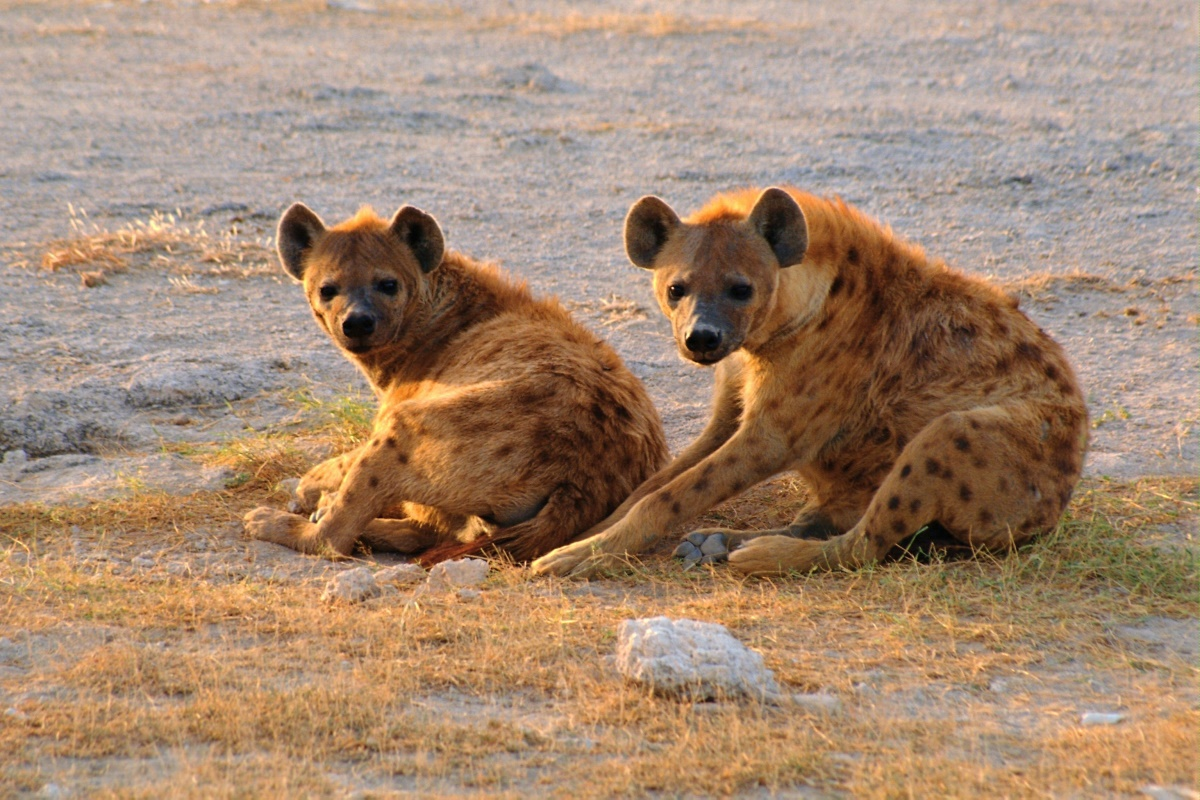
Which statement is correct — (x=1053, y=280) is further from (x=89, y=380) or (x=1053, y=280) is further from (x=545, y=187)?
(x=89, y=380)

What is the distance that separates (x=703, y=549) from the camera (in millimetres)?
3705

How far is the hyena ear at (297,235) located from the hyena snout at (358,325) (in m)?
0.38

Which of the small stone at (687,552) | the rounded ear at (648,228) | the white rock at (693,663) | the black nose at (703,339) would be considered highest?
the rounded ear at (648,228)

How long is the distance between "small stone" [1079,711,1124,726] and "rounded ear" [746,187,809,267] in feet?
4.53

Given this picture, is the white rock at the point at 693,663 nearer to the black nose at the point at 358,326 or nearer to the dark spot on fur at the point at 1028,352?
the dark spot on fur at the point at 1028,352

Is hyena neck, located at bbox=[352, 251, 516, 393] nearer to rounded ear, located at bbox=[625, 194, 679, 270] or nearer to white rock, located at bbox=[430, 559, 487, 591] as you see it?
rounded ear, located at bbox=[625, 194, 679, 270]

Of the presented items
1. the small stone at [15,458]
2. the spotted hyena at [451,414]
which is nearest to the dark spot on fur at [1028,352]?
the spotted hyena at [451,414]

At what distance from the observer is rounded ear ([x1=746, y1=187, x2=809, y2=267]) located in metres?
3.52

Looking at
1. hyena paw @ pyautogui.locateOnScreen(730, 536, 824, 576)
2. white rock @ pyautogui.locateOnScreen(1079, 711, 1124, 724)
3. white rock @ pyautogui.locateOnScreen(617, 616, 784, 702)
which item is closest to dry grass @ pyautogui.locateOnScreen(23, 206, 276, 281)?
hyena paw @ pyautogui.locateOnScreen(730, 536, 824, 576)

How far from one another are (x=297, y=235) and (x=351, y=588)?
1421 millimetres

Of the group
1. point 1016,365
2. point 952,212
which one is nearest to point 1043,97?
point 952,212

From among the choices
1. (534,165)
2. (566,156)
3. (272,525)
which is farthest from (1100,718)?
(566,156)

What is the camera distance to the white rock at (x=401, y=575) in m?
3.42

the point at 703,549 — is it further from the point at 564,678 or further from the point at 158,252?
the point at 158,252
